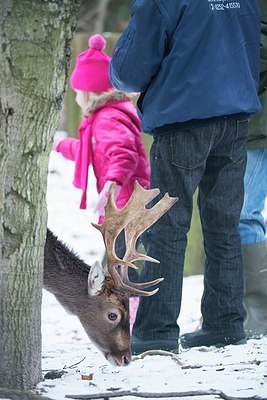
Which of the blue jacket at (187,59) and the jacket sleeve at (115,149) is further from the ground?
the blue jacket at (187,59)

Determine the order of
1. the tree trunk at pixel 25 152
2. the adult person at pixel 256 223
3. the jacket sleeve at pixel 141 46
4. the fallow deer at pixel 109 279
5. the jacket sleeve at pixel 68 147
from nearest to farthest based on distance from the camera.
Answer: the tree trunk at pixel 25 152 < the jacket sleeve at pixel 141 46 < the fallow deer at pixel 109 279 < the adult person at pixel 256 223 < the jacket sleeve at pixel 68 147

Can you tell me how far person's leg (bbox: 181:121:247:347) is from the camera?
5559mm

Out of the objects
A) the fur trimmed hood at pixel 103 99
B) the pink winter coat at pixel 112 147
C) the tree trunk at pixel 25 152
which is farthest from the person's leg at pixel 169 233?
the fur trimmed hood at pixel 103 99

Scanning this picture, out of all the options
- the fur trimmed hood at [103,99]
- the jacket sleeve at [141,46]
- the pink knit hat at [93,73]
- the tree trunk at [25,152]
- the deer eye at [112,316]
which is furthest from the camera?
the pink knit hat at [93,73]

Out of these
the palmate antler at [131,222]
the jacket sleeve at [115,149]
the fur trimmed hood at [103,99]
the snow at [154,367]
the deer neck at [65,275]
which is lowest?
the snow at [154,367]

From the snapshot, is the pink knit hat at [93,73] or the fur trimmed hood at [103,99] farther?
the pink knit hat at [93,73]

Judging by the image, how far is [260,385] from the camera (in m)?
4.48

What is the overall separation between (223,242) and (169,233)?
411 millimetres

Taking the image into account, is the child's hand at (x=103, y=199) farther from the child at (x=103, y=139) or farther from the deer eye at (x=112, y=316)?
the deer eye at (x=112, y=316)

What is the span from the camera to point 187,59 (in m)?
5.21

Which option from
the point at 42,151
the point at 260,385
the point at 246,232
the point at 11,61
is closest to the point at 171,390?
the point at 260,385

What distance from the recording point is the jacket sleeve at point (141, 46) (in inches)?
203

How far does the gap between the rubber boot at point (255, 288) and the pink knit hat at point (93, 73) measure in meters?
1.58

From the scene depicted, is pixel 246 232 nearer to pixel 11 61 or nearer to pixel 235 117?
pixel 235 117
